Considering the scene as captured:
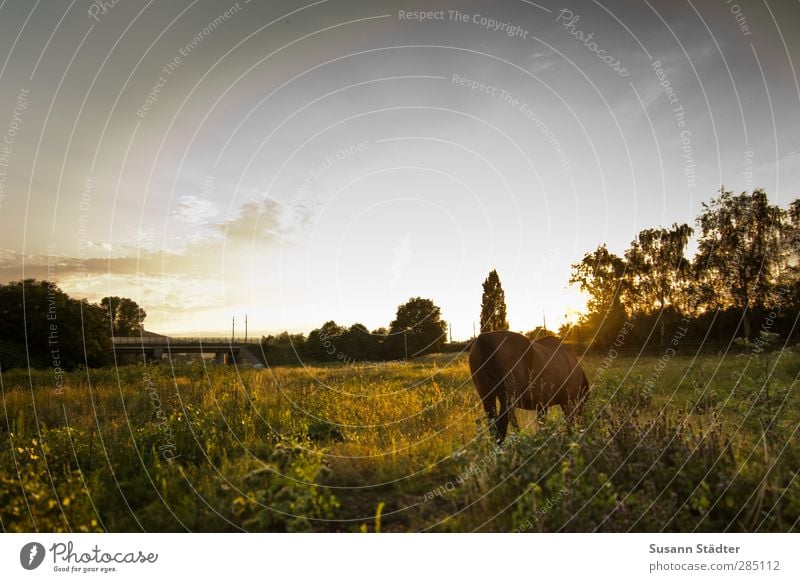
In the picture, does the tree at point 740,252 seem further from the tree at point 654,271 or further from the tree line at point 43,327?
the tree line at point 43,327

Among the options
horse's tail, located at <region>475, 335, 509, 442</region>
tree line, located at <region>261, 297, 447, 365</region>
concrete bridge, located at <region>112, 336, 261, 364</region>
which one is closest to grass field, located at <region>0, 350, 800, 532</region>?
horse's tail, located at <region>475, 335, 509, 442</region>

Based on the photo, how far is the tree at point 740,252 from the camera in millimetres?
20466

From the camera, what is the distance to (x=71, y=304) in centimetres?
3388

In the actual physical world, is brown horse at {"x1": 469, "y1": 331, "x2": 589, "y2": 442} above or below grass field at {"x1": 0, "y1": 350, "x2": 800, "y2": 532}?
above

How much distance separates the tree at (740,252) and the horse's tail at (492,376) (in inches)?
506

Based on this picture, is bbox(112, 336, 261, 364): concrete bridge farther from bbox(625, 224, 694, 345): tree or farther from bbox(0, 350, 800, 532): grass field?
bbox(0, 350, 800, 532): grass field

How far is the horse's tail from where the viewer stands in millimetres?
7379

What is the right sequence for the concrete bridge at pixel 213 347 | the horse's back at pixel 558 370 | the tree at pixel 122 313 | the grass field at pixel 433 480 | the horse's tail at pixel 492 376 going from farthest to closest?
the concrete bridge at pixel 213 347 → the tree at pixel 122 313 → the horse's back at pixel 558 370 → the horse's tail at pixel 492 376 → the grass field at pixel 433 480

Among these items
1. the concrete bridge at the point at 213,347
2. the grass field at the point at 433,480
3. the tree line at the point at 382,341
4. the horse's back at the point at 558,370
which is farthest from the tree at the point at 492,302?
the concrete bridge at the point at 213,347

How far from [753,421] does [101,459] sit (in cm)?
945

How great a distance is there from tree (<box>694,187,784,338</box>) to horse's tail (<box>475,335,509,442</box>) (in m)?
12.8

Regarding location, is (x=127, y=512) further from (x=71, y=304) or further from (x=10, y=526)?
(x=71, y=304)

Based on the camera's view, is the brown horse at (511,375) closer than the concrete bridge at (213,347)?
Yes
